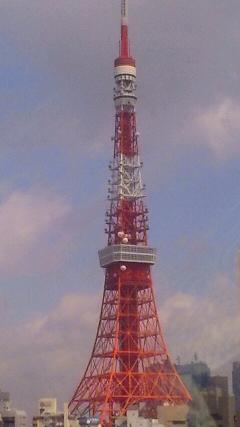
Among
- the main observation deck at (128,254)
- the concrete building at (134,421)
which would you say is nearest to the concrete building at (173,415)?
the concrete building at (134,421)

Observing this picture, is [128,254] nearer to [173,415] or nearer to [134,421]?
[173,415]

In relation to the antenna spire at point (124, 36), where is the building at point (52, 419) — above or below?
below

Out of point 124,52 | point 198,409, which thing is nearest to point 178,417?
point 198,409

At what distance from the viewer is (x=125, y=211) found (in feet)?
156

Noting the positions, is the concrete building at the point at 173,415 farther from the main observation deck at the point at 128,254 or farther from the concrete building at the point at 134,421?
the main observation deck at the point at 128,254

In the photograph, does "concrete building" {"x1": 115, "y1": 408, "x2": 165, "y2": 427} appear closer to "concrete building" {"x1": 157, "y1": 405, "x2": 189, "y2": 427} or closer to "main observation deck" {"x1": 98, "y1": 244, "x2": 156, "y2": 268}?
"concrete building" {"x1": 157, "y1": 405, "x2": 189, "y2": 427}

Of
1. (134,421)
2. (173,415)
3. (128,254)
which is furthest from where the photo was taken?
(128,254)

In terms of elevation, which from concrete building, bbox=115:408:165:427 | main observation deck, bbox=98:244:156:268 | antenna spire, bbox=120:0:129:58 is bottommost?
concrete building, bbox=115:408:165:427

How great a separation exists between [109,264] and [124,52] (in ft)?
35.4

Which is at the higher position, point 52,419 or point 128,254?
point 128,254

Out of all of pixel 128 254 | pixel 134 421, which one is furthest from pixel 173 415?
pixel 128 254

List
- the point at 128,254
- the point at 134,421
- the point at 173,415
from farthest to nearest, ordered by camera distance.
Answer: the point at 128,254, the point at 173,415, the point at 134,421

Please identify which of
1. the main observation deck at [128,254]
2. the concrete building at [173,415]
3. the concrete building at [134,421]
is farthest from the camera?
the main observation deck at [128,254]

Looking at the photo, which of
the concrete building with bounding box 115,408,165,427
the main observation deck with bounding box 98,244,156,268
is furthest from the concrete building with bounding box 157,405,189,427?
the main observation deck with bounding box 98,244,156,268
